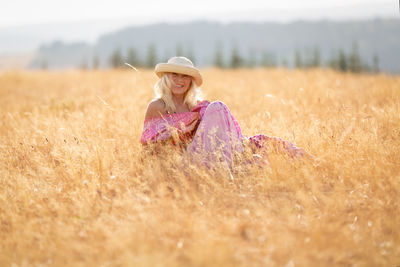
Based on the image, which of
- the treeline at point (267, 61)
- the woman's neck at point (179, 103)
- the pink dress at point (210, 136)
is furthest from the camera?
the treeline at point (267, 61)

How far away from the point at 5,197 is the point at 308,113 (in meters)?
3.87

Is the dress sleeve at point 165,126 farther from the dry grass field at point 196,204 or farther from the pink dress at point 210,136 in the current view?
the dry grass field at point 196,204

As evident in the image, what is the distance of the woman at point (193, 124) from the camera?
129 inches

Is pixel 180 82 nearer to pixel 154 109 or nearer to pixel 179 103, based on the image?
pixel 179 103

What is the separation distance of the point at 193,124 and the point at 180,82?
50 cm

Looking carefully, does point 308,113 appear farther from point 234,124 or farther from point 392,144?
point 234,124

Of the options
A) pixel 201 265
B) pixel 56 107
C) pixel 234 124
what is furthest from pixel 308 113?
pixel 56 107

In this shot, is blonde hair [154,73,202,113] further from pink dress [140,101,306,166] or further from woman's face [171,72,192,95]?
pink dress [140,101,306,166]

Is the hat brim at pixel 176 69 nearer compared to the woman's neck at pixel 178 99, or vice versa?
the hat brim at pixel 176 69

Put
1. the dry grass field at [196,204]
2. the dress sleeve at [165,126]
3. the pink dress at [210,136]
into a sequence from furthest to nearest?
the dress sleeve at [165,126]
the pink dress at [210,136]
the dry grass field at [196,204]

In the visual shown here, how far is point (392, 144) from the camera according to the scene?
11.5 ft

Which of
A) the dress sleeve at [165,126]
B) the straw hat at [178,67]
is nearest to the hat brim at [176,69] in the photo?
the straw hat at [178,67]

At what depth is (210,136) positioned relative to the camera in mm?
3240

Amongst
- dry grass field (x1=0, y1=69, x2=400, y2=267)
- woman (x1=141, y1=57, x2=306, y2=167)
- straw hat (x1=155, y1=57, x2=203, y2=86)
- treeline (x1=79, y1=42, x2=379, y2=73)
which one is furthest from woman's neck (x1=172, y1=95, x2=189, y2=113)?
treeline (x1=79, y1=42, x2=379, y2=73)
